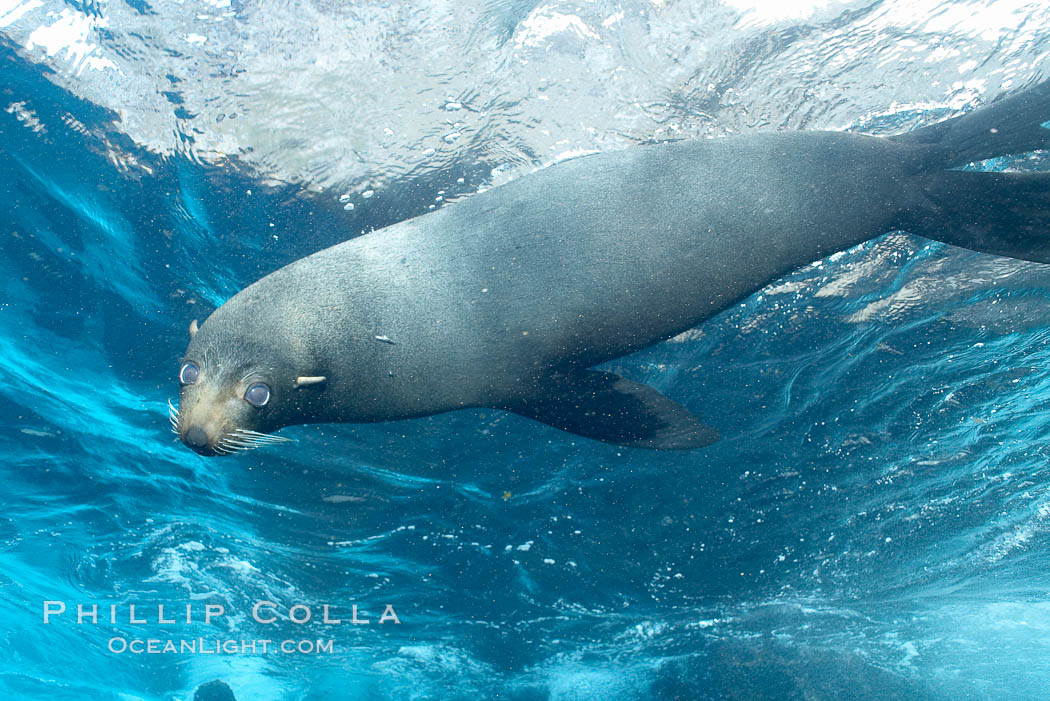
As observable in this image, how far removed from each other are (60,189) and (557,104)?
4697 millimetres

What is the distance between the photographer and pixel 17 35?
4227mm

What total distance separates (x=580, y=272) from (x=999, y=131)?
9.23 ft

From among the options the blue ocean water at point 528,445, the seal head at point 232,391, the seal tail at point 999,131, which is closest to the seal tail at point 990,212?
the seal tail at point 999,131

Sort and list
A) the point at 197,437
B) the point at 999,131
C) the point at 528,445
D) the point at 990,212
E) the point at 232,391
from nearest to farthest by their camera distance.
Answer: the point at 197,437 < the point at 232,391 < the point at 990,212 < the point at 999,131 < the point at 528,445

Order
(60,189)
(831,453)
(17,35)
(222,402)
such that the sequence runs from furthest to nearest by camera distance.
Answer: (831,453), (60,189), (17,35), (222,402)

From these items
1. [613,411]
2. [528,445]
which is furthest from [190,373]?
[528,445]

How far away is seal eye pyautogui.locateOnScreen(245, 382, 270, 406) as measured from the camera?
293 centimetres

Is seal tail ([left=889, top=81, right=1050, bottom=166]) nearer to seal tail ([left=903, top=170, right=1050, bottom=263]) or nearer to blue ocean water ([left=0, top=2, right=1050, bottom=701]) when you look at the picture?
seal tail ([left=903, top=170, right=1050, bottom=263])

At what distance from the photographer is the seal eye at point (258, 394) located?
2930 mm

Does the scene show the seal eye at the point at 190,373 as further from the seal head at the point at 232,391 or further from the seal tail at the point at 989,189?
the seal tail at the point at 989,189

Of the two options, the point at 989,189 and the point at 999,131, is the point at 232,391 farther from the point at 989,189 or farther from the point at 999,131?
the point at 999,131

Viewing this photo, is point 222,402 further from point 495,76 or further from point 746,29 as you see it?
point 746,29

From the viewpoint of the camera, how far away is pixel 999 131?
370cm

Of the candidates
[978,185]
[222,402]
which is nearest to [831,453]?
[978,185]
